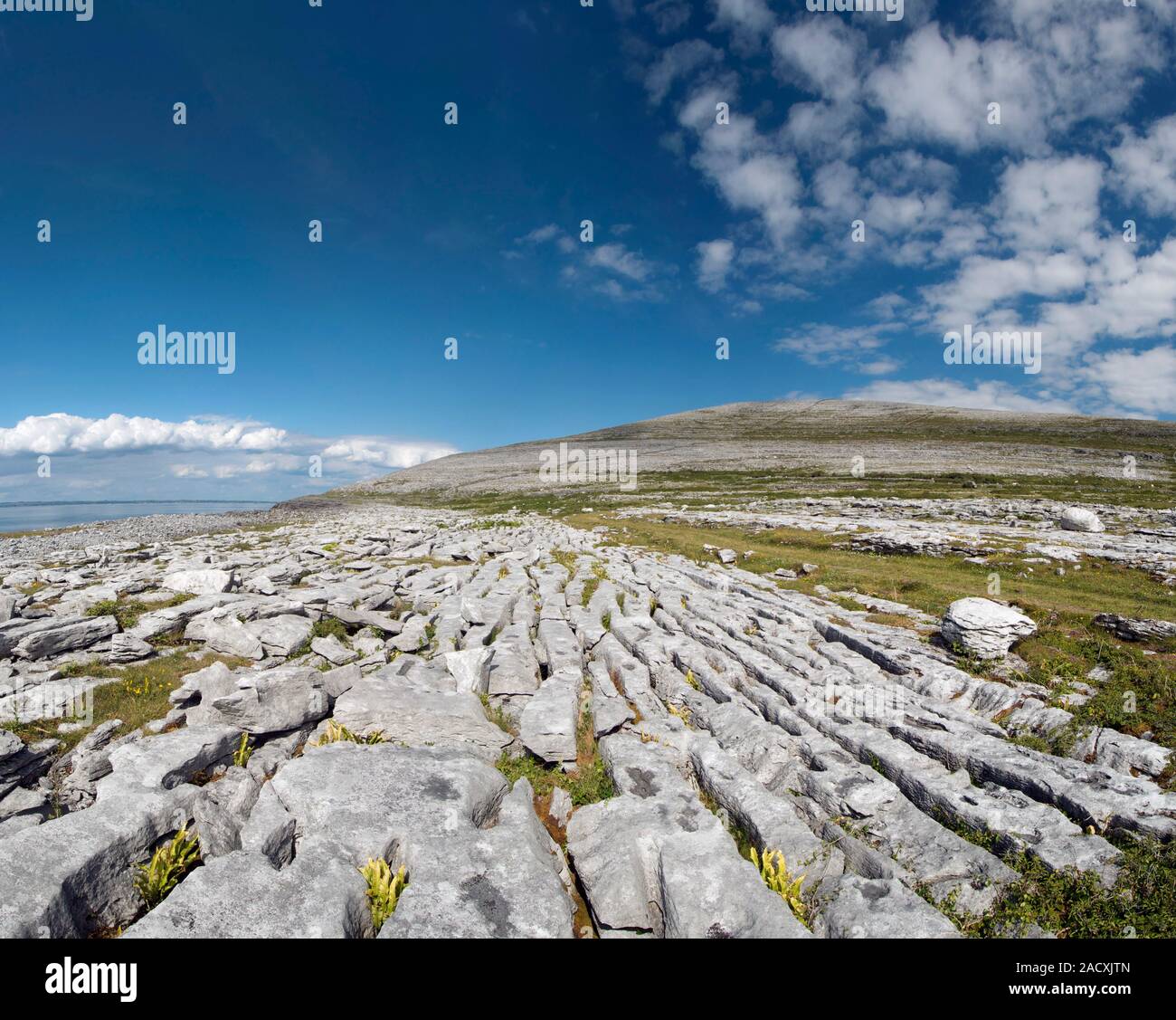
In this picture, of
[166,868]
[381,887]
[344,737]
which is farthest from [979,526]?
[166,868]

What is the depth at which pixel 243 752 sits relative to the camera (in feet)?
32.0

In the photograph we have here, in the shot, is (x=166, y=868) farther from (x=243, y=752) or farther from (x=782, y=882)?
(x=782, y=882)

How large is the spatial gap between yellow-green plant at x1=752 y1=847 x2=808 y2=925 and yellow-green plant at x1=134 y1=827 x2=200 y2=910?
7918mm

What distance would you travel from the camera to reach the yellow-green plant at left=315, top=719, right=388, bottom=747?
10273 mm

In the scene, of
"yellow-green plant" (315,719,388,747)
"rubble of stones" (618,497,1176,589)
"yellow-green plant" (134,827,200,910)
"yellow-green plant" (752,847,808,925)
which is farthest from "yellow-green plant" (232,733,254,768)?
"rubble of stones" (618,497,1176,589)

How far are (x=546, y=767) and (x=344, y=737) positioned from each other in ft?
13.8

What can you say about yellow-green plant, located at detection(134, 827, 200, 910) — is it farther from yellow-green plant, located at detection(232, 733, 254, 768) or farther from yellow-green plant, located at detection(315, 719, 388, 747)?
yellow-green plant, located at detection(315, 719, 388, 747)

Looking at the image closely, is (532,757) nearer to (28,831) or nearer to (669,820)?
(669,820)

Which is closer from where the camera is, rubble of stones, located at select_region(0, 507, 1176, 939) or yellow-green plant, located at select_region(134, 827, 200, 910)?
rubble of stones, located at select_region(0, 507, 1176, 939)

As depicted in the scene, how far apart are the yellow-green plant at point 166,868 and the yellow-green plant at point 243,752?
2241 millimetres

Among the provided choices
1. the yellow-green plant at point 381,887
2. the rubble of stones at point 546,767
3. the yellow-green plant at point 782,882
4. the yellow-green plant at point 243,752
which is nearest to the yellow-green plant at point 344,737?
the rubble of stones at point 546,767

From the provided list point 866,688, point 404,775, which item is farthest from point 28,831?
point 866,688

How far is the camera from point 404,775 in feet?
27.2
